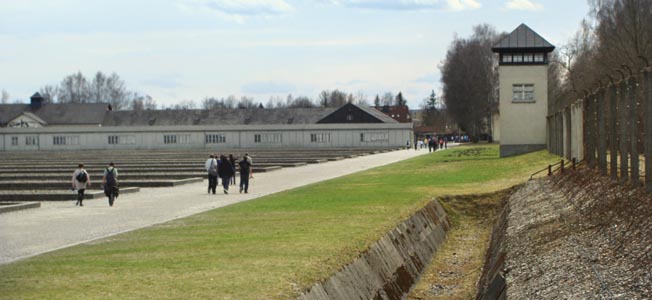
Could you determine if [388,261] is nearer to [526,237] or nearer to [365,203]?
[526,237]

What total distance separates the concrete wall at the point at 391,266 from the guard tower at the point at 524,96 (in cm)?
3122

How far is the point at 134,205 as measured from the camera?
28.0 m

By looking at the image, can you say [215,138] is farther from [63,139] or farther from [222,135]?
[63,139]

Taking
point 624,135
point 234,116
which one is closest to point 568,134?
point 624,135

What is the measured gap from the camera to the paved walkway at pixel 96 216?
1777 centimetres

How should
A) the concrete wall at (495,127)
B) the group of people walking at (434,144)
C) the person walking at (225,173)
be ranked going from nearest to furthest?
the person walking at (225,173)
the group of people walking at (434,144)
the concrete wall at (495,127)

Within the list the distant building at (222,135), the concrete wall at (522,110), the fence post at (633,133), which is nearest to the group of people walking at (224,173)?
the fence post at (633,133)

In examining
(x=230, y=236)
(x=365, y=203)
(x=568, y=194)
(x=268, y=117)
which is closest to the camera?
(x=230, y=236)

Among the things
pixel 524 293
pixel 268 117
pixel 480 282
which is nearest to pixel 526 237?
pixel 480 282

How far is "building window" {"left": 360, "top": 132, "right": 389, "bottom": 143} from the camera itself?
4053 inches

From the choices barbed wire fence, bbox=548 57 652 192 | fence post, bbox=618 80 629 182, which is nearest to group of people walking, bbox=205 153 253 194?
barbed wire fence, bbox=548 57 652 192

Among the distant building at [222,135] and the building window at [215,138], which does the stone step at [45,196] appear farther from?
the building window at [215,138]

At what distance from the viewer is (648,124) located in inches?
611

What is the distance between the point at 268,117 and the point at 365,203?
10110 centimetres
